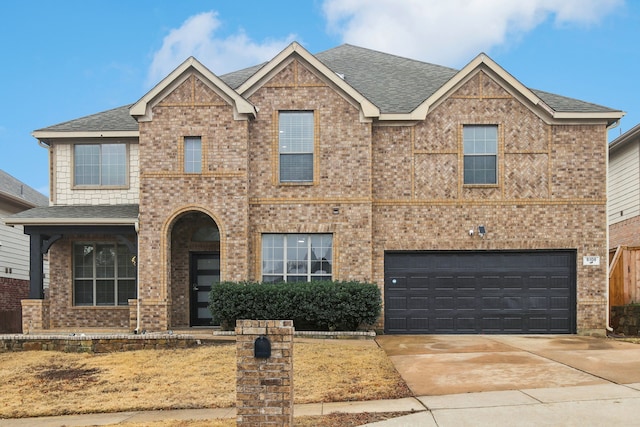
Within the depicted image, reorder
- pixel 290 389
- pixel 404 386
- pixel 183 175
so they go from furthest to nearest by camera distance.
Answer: pixel 183 175
pixel 404 386
pixel 290 389

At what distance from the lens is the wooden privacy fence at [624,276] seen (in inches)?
705

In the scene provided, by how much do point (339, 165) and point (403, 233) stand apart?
2581 millimetres

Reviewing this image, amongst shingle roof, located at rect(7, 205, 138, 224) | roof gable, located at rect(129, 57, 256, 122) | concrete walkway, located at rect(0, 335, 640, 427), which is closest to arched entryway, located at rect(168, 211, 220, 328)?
shingle roof, located at rect(7, 205, 138, 224)

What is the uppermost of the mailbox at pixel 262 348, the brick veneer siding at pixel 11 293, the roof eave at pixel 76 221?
the roof eave at pixel 76 221

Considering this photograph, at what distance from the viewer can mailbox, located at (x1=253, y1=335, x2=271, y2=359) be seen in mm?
7414

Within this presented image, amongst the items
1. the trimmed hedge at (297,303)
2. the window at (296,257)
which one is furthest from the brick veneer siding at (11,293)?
the window at (296,257)

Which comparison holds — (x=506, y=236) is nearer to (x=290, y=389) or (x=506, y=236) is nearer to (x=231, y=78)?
(x=231, y=78)

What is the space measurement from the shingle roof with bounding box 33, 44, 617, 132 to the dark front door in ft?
14.1

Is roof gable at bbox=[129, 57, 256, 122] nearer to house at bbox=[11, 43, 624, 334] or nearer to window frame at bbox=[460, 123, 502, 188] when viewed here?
house at bbox=[11, 43, 624, 334]

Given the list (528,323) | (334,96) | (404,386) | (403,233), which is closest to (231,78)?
(334,96)

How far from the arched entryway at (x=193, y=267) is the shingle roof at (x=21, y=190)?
10.1 metres

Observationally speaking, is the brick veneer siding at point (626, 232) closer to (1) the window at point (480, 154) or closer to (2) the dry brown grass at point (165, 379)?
(1) the window at point (480, 154)

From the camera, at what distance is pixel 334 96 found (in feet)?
58.5

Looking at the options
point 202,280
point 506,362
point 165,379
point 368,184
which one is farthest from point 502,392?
point 202,280
